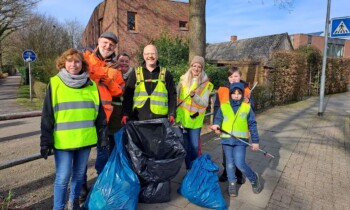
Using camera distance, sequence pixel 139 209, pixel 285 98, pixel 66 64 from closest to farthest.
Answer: pixel 66 64 < pixel 139 209 < pixel 285 98

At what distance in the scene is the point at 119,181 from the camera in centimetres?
273

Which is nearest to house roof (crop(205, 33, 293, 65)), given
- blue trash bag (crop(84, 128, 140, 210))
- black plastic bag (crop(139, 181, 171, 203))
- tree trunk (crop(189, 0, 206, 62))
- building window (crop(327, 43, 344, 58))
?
building window (crop(327, 43, 344, 58))

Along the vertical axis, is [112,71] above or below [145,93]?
above

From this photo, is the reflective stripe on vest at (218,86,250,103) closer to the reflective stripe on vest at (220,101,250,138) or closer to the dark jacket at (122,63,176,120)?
the reflective stripe on vest at (220,101,250,138)

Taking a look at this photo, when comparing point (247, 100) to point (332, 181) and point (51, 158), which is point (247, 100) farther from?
point (51, 158)

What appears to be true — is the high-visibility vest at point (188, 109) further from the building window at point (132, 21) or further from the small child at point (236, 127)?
the building window at point (132, 21)

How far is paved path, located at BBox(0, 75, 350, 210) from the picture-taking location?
335 cm

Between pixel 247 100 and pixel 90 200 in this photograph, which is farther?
pixel 247 100

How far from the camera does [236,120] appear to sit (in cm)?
339

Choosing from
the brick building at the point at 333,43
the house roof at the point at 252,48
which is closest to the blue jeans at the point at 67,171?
the house roof at the point at 252,48

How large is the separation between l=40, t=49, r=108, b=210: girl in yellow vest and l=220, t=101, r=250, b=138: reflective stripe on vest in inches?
61.7

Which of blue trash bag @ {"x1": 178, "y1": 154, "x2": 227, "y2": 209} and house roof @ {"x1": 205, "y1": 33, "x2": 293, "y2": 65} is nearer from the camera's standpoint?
blue trash bag @ {"x1": 178, "y1": 154, "x2": 227, "y2": 209}

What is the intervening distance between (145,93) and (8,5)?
23555mm

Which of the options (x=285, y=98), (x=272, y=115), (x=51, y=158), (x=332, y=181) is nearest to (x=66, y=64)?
(x=51, y=158)
